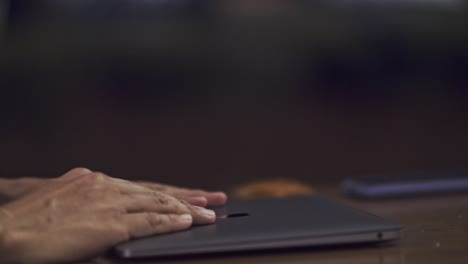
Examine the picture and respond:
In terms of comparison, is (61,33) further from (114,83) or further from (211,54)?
(211,54)

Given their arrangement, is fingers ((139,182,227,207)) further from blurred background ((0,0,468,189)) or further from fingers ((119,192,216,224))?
blurred background ((0,0,468,189))

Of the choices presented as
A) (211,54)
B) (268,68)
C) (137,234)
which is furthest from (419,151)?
(137,234)

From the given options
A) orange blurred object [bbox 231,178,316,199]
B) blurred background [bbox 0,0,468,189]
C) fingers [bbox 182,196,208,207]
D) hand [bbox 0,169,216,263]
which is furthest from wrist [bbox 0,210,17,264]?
blurred background [bbox 0,0,468,189]

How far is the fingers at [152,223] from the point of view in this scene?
2.49 ft

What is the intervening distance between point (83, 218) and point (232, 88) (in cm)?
207

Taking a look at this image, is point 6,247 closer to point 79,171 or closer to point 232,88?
point 79,171

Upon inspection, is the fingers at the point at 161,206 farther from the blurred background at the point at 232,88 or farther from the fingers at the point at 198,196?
the blurred background at the point at 232,88

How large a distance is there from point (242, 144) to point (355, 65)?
49 cm

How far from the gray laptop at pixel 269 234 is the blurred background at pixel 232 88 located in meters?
1.84

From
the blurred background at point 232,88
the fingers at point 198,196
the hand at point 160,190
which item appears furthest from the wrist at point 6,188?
the blurred background at point 232,88

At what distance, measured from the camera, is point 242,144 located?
2818 millimetres

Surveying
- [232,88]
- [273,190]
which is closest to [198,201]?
[273,190]

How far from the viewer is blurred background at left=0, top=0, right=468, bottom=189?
2707mm

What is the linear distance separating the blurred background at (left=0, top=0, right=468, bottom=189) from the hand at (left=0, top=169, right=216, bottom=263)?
1.84 meters
